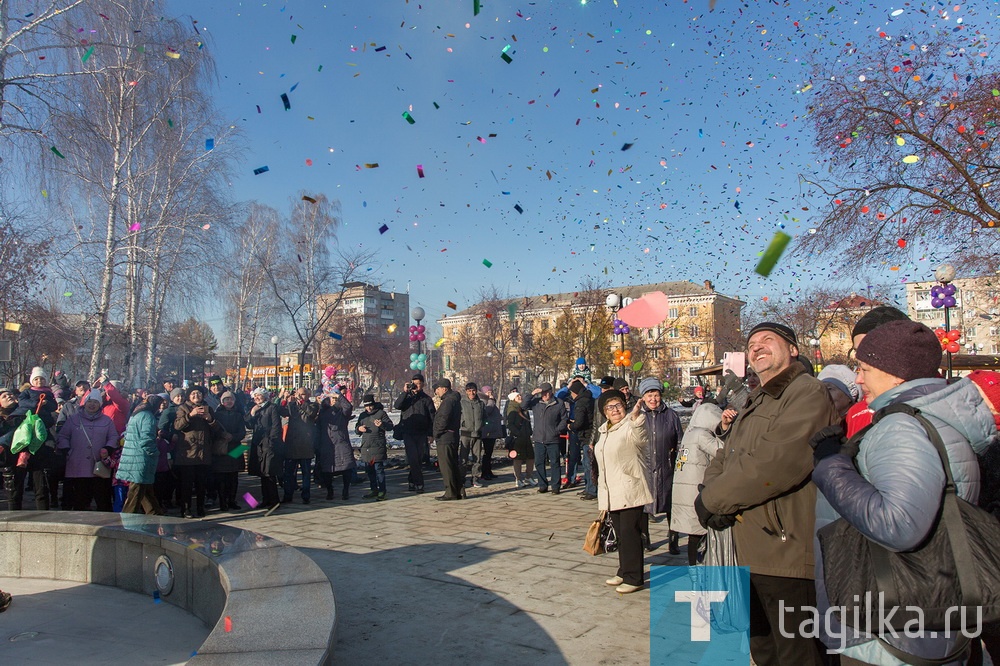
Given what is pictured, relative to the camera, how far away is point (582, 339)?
4144 centimetres

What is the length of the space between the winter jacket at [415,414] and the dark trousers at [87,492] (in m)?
4.21

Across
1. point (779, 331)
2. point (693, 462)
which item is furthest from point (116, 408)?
point (779, 331)

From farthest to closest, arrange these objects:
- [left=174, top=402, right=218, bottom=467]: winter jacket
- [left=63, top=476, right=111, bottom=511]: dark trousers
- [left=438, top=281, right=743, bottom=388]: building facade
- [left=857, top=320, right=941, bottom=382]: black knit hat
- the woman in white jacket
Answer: [left=438, top=281, right=743, bottom=388]: building facade
[left=174, top=402, right=218, bottom=467]: winter jacket
[left=63, top=476, right=111, bottom=511]: dark trousers
the woman in white jacket
[left=857, top=320, right=941, bottom=382]: black knit hat

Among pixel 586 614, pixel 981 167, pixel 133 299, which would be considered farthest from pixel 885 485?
pixel 133 299

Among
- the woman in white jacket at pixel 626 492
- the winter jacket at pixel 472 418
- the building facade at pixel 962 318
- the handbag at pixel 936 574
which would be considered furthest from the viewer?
the building facade at pixel 962 318

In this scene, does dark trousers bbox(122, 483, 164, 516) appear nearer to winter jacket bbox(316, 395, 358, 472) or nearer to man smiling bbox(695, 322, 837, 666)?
winter jacket bbox(316, 395, 358, 472)

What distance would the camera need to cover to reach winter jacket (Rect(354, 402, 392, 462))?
11031 millimetres

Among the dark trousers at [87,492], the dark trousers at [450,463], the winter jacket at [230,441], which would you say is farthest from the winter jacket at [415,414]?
the dark trousers at [87,492]

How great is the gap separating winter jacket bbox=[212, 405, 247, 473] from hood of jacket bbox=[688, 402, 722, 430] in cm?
704

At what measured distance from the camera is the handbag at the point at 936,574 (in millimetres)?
1993

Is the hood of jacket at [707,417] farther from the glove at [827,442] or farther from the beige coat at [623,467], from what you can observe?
the glove at [827,442]

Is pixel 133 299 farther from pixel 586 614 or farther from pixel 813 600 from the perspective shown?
pixel 813 600

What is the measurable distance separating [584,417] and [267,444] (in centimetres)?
506

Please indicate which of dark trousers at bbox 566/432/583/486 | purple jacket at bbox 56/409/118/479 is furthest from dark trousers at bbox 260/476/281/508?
dark trousers at bbox 566/432/583/486
